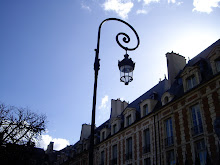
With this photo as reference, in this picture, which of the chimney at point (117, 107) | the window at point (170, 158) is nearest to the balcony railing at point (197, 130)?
the window at point (170, 158)

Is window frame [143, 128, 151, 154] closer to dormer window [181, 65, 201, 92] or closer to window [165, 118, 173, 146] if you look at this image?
window [165, 118, 173, 146]

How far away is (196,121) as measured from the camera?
48.2ft

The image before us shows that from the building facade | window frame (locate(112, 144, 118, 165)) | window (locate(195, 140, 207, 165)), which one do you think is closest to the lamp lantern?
the building facade

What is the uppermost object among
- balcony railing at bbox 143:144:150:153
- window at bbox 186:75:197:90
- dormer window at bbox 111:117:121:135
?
window at bbox 186:75:197:90

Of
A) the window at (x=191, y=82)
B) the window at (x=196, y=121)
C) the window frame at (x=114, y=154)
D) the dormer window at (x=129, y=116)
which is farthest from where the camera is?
the window frame at (x=114, y=154)

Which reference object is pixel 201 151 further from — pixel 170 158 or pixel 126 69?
pixel 126 69

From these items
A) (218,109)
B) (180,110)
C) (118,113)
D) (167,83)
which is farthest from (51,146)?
(218,109)

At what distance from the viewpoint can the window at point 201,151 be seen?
13.5 m

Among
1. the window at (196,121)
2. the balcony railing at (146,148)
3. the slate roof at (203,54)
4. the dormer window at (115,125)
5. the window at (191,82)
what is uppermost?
the slate roof at (203,54)

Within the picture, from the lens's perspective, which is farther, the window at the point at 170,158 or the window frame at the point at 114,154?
the window frame at the point at 114,154

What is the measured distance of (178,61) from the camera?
20.4m

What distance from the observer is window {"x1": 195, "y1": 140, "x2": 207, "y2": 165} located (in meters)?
13.5

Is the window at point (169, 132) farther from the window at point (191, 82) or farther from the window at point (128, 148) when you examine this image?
the window at point (128, 148)

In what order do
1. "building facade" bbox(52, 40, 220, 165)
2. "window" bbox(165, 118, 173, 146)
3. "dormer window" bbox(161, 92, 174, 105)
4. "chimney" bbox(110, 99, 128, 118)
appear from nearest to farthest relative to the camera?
"building facade" bbox(52, 40, 220, 165) < "window" bbox(165, 118, 173, 146) < "dormer window" bbox(161, 92, 174, 105) < "chimney" bbox(110, 99, 128, 118)
